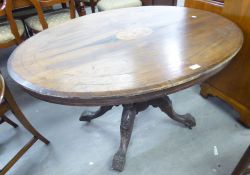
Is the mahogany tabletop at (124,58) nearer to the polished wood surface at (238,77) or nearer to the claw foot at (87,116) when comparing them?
the polished wood surface at (238,77)

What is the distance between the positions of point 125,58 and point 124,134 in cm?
57

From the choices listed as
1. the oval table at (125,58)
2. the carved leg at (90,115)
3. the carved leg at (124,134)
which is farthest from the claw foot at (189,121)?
the carved leg at (90,115)

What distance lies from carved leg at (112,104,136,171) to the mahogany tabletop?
423mm

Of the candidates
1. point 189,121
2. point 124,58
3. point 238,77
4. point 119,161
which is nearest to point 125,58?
point 124,58

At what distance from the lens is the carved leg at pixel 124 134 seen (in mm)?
1188

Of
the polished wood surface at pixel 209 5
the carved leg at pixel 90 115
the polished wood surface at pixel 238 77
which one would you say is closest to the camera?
the polished wood surface at pixel 238 77

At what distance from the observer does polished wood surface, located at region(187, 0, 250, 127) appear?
1.18 m

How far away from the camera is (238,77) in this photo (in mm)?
1342

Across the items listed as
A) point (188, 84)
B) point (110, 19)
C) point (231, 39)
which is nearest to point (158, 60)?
point (188, 84)

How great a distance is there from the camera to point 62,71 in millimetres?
768

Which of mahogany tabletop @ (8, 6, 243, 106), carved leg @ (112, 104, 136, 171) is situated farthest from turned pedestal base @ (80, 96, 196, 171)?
mahogany tabletop @ (8, 6, 243, 106)

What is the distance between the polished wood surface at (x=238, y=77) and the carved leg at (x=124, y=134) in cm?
69

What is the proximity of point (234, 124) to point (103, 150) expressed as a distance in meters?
0.89

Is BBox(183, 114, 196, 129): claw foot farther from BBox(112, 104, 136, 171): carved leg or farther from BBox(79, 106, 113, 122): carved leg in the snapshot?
BBox(79, 106, 113, 122): carved leg
